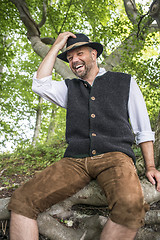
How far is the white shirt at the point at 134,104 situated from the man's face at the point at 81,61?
177mm

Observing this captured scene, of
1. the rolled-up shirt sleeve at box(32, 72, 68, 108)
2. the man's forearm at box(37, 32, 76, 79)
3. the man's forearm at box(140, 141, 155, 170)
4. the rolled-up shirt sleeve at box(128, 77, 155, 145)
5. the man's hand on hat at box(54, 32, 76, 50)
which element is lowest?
the man's forearm at box(140, 141, 155, 170)

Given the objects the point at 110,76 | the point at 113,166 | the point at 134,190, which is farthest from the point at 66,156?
the point at 110,76

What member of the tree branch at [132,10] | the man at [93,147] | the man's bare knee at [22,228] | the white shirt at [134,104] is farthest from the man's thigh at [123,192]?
the tree branch at [132,10]

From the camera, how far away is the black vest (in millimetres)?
2225

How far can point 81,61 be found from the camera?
2.62 m

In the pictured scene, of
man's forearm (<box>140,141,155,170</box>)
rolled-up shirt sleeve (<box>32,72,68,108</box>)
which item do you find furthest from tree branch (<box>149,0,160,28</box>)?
man's forearm (<box>140,141,155,170</box>)

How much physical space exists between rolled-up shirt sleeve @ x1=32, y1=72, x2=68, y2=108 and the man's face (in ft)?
0.92

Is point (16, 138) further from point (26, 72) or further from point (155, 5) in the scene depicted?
point (155, 5)

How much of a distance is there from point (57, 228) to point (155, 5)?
3.78m

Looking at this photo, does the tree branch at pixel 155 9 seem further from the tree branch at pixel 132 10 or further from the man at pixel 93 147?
the tree branch at pixel 132 10

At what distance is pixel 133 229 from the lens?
161 centimetres

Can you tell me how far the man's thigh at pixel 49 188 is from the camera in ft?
6.28

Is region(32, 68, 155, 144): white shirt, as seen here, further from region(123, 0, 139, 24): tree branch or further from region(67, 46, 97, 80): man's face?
region(123, 0, 139, 24): tree branch

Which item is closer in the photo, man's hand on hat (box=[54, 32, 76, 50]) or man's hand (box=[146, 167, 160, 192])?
man's hand (box=[146, 167, 160, 192])
